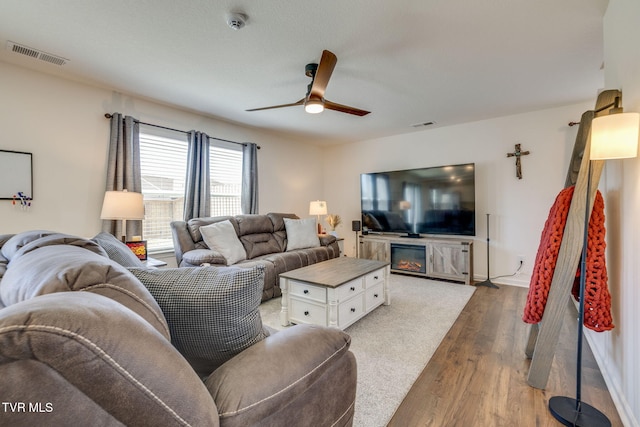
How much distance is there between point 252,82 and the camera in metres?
2.97

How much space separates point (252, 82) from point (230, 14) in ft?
3.51

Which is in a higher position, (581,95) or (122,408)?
(581,95)

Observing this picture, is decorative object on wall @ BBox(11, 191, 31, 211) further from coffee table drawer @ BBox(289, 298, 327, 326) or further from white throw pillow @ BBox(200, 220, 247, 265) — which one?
coffee table drawer @ BBox(289, 298, 327, 326)

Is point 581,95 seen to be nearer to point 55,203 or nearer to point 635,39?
point 635,39

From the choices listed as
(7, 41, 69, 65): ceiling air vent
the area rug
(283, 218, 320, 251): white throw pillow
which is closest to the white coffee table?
the area rug

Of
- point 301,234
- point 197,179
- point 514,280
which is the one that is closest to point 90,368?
point 197,179

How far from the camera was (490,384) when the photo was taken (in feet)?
6.16

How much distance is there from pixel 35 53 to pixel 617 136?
160 inches

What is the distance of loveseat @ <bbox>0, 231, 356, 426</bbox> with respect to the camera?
0.47m

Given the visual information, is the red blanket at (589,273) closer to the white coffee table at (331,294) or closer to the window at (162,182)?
the white coffee table at (331,294)

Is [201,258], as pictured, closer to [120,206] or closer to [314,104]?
[120,206]

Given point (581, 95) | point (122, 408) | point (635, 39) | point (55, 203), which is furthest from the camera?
point (581, 95)

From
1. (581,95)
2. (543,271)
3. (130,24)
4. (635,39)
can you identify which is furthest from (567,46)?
(130,24)

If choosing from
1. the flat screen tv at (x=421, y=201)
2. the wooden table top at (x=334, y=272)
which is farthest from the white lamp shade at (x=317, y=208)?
the wooden table top at (x=334, y=272)
